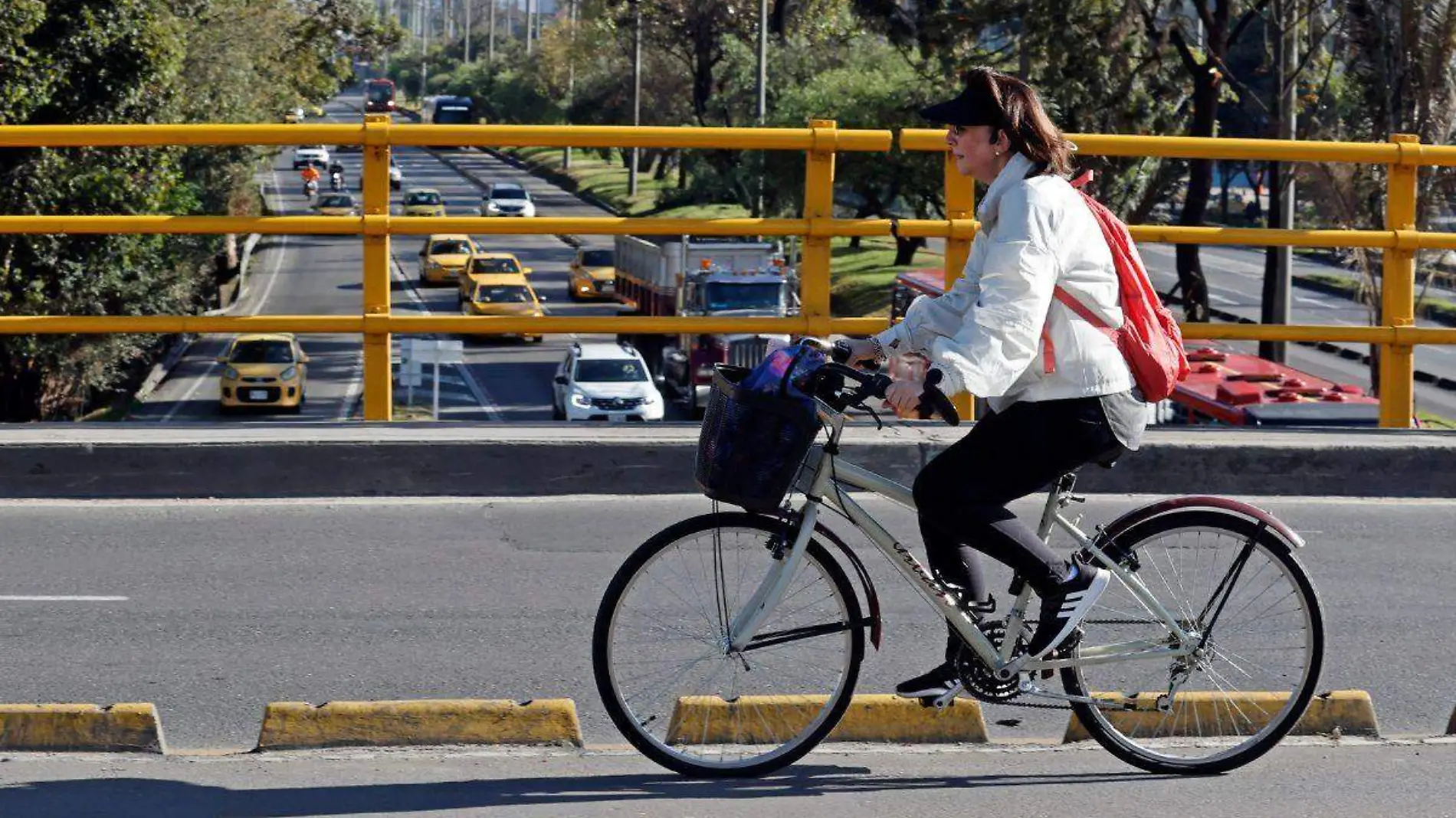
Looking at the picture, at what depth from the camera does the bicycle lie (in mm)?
4848

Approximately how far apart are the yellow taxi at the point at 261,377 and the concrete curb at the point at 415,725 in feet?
111

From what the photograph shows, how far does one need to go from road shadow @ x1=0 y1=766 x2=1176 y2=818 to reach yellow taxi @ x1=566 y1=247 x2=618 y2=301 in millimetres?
34289

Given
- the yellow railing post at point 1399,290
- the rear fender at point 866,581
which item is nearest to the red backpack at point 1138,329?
the rear fender at point 866,581

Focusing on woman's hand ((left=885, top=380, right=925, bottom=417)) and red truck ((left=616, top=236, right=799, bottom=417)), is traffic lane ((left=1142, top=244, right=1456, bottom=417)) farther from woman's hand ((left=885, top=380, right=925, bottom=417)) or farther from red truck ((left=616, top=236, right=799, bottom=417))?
woman's hand ((left=885, top=380, right=925, bottom=417))

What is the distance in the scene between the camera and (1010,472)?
474cm

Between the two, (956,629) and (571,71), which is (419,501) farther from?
(571,71)

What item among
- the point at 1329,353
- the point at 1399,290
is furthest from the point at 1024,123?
the point at 1329,353

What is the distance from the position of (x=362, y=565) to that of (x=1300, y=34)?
31.6 m

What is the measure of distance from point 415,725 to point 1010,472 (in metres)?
1.74

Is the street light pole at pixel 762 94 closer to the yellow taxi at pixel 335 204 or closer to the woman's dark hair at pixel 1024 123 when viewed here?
the yellow taxi at pixel 335 204

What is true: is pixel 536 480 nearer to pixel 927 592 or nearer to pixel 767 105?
pixel 927 592

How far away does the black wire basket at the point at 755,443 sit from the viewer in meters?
4.59

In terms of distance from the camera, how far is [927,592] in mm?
4891

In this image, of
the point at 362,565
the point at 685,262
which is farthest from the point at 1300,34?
the point at 362,565
